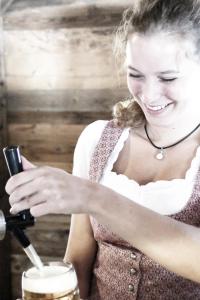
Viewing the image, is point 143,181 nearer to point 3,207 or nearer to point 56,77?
point 56,77

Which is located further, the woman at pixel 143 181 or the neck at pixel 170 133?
the neck at pixel 170 133

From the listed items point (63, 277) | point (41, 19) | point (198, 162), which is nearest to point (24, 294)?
point (63, 277)

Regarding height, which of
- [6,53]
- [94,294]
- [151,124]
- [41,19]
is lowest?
[94,294]

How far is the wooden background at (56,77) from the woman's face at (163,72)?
1210mm

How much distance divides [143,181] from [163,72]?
1.21 ft

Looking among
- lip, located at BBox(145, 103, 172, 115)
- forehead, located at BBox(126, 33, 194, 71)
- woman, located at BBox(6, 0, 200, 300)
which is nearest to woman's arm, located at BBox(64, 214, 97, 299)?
woman, located at BBox(6, 0, 200, 300)

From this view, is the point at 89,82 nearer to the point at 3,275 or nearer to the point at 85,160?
the point at 85,160

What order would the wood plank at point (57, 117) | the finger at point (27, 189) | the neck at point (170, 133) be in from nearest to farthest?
the finger at point (27, 189), the neck at point (170, 133), the wood plank at point (57, 117)

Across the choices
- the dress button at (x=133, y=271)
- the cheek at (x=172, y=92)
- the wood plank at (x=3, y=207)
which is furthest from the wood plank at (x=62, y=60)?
the dress button at (x=133, y=271)

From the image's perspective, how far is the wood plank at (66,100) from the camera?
2.69m

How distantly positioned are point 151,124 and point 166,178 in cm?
22

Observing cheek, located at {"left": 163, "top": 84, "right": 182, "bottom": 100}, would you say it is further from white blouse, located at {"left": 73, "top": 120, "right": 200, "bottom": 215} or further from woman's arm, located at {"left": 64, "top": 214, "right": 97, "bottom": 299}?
woman's arm, located at {"left": 64, "top": 214, "right": 97, "bottom": 299}

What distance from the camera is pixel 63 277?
1002 millimetres

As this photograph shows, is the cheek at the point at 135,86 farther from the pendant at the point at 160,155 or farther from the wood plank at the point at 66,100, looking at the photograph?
the wood plank at the point at 66,100
